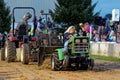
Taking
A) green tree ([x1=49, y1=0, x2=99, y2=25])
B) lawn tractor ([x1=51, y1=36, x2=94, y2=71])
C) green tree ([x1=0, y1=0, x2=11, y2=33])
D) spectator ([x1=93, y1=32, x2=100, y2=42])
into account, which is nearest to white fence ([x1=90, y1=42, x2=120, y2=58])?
spectator ([x1=93, y1=32, x2=100, y2=42])

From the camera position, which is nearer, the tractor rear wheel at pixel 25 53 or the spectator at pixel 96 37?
the tractor rear wheel at pixel 25 53

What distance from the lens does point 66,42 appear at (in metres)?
17.2

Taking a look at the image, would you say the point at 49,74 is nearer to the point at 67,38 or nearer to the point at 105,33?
the point at 67,38

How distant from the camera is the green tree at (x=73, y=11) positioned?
34.9 meters

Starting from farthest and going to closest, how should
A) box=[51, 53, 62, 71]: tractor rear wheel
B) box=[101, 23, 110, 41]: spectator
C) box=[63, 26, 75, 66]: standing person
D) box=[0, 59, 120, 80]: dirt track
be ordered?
1. box=[101, 23, 110, 41]: spectator
2. box=[51, 53, 62, 71]: tractor rear wheel
3. box=[63, 26, 75, 66]: standing person
4. box=[0, 59, 120, 80]: dirt track

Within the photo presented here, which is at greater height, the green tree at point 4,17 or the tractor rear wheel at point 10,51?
the green tree at point 4,17

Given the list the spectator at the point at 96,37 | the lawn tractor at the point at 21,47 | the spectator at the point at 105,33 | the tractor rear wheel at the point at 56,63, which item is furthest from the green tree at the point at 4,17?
the tractor rear wheel at the point at 56,63

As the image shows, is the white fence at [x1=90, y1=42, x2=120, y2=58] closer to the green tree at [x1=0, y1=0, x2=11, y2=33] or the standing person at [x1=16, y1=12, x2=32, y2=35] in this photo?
the standing person at [x1=16, y1=12, x2=32, y2=35]

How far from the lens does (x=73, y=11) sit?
34781mm

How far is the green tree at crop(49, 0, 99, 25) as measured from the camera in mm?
34875

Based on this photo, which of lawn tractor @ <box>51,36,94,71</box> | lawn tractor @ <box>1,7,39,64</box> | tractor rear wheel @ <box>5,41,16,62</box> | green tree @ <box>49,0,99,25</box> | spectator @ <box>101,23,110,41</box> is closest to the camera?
lawn tractor @ <box>51,36,94,71</box>

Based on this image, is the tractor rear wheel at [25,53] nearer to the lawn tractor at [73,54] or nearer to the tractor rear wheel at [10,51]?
the tractor rear wheel at [10,51]

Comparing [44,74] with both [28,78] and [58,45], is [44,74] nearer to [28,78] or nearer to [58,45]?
[28,78]

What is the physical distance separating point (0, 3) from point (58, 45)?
2857cm
